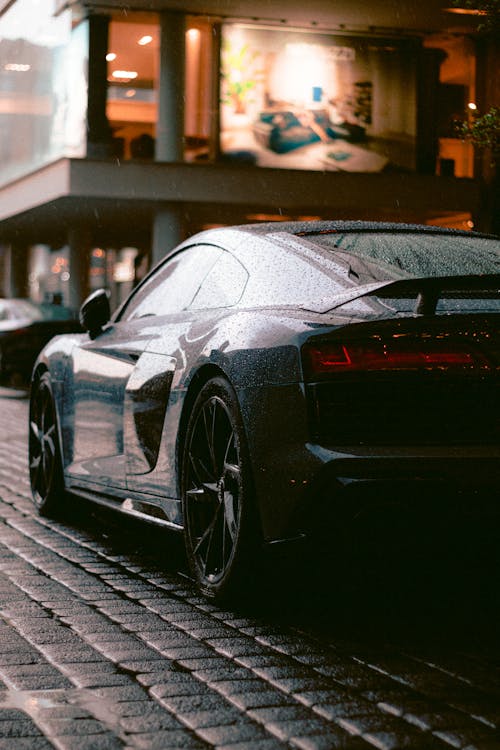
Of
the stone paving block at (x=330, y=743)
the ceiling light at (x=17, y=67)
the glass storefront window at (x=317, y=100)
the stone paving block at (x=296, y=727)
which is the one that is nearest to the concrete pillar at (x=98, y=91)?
the glass storefront window at (x=317, y=100)

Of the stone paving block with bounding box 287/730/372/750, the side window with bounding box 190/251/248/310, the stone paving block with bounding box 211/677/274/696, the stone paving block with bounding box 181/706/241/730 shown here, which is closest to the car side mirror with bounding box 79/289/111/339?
the side window with bounding box 190/251/248/310

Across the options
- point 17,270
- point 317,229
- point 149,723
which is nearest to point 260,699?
point 149,723

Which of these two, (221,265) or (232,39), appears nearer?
(221,265)

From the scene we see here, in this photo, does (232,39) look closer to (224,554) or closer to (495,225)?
(495,225)

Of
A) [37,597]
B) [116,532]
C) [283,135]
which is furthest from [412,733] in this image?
[283,135]

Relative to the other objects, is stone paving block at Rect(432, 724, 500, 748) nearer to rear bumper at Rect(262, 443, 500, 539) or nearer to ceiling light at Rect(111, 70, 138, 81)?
rear bumper at Rect(262, 443, 500, 539)

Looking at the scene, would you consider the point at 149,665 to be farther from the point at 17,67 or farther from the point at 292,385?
the point at 17,67

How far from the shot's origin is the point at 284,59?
26938mm

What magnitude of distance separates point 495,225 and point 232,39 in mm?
6574

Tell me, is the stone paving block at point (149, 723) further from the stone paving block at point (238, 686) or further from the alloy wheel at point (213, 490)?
the alloy wheel at point (213, 490)

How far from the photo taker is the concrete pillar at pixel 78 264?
3269 cm

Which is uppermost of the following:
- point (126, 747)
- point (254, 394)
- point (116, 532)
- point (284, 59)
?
point (284, 59)

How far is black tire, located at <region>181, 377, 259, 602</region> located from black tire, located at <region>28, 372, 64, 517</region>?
2132 mm

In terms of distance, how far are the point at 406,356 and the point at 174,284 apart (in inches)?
85.2
